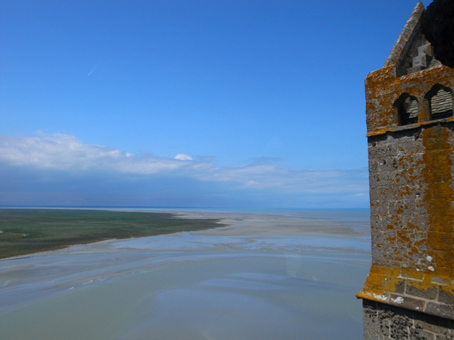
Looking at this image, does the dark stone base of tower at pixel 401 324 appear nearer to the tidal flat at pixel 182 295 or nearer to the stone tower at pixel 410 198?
the stone tower at pixel 410 198

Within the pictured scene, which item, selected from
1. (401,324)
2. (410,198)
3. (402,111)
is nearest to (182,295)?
(401,324)

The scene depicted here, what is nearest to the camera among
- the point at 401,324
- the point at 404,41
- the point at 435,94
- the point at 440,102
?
the point at 401,324

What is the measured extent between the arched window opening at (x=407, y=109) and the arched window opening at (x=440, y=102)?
0.26 metres

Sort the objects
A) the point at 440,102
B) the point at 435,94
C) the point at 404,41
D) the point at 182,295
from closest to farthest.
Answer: the point at 435,94 < the point at 440,102 < the point at 404,41 < the point at 182,295

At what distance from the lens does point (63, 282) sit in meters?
14.0

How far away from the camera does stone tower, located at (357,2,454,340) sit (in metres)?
4.72

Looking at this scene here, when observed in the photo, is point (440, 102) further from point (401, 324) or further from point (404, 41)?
point (401, 324)

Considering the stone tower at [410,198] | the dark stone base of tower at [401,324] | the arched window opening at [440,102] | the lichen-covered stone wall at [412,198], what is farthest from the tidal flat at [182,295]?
the arched window opening at [440,102]

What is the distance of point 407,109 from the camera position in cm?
564

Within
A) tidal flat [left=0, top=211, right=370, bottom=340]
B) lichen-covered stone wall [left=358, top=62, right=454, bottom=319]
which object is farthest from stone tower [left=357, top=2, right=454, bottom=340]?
tidal flat [left=0, top=211, right=370, bottom=340]

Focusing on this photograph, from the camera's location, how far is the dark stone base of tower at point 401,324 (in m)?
4.59

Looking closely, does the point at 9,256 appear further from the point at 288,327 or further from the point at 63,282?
the point at 288,327

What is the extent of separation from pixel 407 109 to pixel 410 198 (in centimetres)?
168

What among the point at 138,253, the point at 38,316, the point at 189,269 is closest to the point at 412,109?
the point at 38,316
